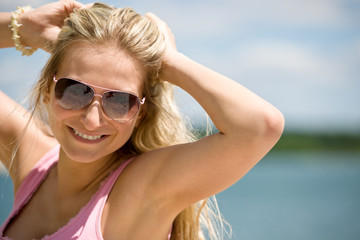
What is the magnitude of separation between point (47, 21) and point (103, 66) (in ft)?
2.46

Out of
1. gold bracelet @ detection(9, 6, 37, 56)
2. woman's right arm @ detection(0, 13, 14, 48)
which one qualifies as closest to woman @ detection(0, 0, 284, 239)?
gold bracelet @ detection(9, 6, 37, 56)

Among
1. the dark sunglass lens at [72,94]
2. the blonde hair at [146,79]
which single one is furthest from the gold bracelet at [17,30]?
the dark sunglass lens at [72,94]

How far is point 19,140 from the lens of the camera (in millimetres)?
3213

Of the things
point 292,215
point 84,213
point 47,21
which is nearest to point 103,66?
point 47,21

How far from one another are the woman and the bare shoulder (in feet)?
1.01

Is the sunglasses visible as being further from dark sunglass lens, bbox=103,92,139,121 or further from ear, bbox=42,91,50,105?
ear, bbox=42,91,50,105

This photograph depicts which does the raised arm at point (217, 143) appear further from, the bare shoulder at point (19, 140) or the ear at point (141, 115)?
the bare shoulder at point (19, 140)

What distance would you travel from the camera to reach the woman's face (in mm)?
2479

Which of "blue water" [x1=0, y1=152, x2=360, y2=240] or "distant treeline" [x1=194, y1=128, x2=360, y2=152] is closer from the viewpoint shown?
"blue water" [x1=0, y1=152, x2=360, y2=240]

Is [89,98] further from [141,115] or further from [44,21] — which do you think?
[44,21]

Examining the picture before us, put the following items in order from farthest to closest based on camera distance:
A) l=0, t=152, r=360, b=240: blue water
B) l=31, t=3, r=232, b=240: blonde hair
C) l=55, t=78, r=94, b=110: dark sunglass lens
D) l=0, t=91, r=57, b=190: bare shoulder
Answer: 1. l=0, t=152, r=360, b=240: blue water
2. l=0, t=91, r=57, b=190: bare shoulder
3. l=31, t=3, r=232, b=240: blonde hair
4. l=55, t=78, r=94, b=110: dark sunglass lens

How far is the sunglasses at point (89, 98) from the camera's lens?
2.47 metres

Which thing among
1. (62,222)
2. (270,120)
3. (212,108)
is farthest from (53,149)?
(270,120)

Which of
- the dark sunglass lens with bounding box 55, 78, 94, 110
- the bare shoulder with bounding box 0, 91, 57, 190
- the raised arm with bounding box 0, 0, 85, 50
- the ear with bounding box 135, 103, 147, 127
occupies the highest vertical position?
the raised arm with bounding box 0, 0, 85, 50
